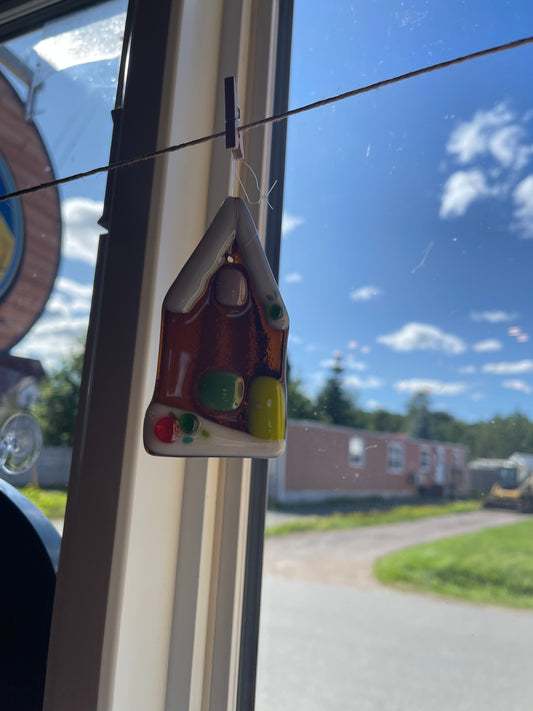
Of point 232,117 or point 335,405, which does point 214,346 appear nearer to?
point 232,117

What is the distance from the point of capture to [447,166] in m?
0.66

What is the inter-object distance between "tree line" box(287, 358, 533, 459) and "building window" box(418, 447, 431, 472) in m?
0.02

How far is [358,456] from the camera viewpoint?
681 mm

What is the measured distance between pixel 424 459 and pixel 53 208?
80 centimetres

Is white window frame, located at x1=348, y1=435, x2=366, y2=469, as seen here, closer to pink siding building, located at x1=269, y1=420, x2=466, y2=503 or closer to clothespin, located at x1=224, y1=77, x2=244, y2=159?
pink siding building, located at x1=269, y1=420, x2=466, y2=503

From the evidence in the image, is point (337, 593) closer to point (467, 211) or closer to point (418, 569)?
point (418, 569)

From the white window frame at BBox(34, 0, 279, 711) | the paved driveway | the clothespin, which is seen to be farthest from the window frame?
A: the clothespin

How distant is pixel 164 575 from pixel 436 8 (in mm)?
779

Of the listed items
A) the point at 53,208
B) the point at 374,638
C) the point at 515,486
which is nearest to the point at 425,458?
the point at 515,486

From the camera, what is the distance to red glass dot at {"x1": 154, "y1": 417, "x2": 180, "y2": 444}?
1.33 feet

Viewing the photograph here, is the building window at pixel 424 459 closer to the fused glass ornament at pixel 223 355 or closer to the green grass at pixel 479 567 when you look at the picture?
the green grass at pixel 479 567

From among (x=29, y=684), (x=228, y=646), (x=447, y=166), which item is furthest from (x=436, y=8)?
(x=29, y=684)

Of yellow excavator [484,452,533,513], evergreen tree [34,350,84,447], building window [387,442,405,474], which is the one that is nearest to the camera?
yellow excavator [484,452,533,513]

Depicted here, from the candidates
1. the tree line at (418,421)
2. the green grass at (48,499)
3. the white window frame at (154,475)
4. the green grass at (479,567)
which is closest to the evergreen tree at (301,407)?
the tree line at (418,421)
